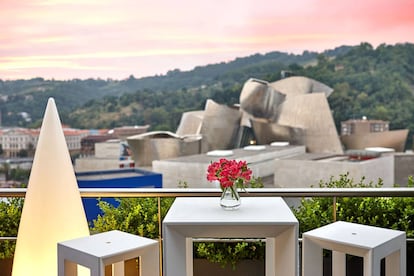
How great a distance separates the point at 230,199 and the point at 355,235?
1.89 feet

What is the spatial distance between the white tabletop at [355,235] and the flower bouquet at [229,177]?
0.38 m

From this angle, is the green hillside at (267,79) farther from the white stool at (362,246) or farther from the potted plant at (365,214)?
the white stool at (362,246)

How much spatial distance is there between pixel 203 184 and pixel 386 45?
216 inches

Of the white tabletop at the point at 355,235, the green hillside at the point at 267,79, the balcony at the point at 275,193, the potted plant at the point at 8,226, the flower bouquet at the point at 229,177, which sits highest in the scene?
the green hillside at the point at 267,79

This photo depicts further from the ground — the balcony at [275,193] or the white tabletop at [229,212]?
the balcony at [275,193]

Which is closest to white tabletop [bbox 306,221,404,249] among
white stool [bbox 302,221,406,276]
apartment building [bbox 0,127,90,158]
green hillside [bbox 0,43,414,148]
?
white stool [bbox 302,221,406,276]

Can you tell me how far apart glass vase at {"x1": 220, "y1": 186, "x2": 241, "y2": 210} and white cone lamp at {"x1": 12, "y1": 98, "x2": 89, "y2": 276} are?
71 centimetres

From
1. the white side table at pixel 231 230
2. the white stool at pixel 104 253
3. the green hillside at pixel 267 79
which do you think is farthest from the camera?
the green hillside at pixel 267 79

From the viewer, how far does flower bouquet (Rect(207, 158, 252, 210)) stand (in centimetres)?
222

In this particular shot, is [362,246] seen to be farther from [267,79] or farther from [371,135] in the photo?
→ [371,135]

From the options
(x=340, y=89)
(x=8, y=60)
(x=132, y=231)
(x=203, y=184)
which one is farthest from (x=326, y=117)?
(x=132, y=231)

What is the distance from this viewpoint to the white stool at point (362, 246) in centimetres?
192

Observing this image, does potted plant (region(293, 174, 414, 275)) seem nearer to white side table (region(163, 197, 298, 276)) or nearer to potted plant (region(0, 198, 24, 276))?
white side table (region(163, 197, 298, 276))

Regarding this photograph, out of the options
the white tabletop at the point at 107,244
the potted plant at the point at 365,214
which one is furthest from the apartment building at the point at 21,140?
the white tabletop at the point at 107,244
